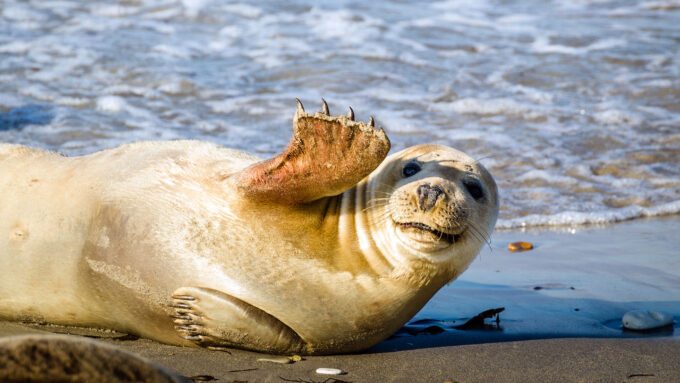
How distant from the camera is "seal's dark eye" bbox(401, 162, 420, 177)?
3.73 metres

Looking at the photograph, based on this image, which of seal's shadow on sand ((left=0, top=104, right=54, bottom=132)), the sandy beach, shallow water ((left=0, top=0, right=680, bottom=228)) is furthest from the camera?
seal's shadow on sand ((left=0, top=104, right=54, bottom=132))

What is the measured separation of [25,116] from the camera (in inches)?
349

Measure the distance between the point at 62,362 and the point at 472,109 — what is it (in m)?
8.29

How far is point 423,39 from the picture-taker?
13555mm

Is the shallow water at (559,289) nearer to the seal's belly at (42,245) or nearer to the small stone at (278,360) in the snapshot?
the small stone at (278,360)

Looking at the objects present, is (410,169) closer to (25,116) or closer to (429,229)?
(429,229)

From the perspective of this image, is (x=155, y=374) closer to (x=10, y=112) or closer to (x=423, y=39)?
(x=10, y=112)

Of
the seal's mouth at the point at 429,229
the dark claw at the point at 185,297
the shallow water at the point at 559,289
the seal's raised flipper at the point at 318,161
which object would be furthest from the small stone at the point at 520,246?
the dark claw at the point at 185,297

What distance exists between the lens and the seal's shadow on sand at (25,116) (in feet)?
28.2

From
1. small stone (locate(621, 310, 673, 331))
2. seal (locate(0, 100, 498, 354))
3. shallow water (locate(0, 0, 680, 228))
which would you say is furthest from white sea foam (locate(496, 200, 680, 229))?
seal (locate(0, 100, 498, 354))

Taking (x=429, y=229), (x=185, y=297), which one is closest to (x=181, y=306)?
(x=185, y=297)

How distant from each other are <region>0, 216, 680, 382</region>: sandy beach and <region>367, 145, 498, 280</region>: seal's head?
0.45 meters

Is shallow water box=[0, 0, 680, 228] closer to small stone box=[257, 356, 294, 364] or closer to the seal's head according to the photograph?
the seal's head

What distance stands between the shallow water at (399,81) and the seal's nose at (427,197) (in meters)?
3.03
